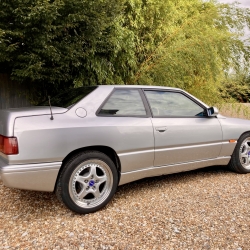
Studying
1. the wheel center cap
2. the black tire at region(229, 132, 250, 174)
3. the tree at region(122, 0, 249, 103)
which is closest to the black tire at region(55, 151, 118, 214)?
the wheel center cap

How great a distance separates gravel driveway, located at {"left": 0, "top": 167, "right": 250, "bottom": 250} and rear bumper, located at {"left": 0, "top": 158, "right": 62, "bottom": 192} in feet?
1.23

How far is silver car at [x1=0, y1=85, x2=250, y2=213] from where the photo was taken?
219 cm

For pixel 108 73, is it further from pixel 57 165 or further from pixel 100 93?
pixel 57 165

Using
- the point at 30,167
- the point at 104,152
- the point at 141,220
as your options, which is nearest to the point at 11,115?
the point at 30,167

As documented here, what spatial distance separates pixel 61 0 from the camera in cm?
360

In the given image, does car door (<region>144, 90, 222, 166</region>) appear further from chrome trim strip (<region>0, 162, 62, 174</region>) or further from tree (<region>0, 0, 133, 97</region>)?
tree (<region>0, 0, 133, 97</region>)

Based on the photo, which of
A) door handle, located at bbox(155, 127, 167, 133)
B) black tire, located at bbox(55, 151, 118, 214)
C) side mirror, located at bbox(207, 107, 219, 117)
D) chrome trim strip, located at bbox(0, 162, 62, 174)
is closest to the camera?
chrome trim strip, located at bbox(0, 162, 62, 174)

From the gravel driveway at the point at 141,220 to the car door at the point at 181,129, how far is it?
0.45 m

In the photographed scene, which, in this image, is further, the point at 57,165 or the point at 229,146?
the point at 229,146

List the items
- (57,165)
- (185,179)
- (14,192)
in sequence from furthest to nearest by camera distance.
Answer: (185,179)
(14,192)
(57,165)

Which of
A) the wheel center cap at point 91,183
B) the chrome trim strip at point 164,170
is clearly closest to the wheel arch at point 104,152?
the chrome trim strip at point 164,170

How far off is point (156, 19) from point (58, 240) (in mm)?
4650

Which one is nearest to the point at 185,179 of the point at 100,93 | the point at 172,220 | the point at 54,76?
the point at 172,220

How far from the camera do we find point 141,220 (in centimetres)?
232
